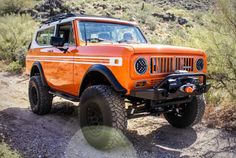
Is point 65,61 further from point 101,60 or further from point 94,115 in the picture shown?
point 94,115

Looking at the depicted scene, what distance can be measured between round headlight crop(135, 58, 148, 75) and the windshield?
1.38 meters

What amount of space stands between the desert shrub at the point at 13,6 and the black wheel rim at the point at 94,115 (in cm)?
2197

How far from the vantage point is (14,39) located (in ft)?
52.2

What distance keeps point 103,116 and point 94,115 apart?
336 mm

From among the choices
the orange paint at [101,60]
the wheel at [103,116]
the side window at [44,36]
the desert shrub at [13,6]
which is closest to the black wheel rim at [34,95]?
the orange paint at [101,60]

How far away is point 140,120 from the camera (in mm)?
6598

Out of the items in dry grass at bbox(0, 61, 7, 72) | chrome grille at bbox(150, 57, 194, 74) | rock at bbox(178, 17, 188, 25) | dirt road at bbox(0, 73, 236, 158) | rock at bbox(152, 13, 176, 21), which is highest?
chrome grille at bbox(150, 57, 194, 74)

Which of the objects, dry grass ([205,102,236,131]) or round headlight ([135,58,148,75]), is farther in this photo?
dry grass ([205,102,236,131])

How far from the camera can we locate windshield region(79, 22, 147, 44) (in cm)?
568

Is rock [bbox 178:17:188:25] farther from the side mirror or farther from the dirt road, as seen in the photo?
the side mirror

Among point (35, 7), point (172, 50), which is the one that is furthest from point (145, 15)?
point (172, 50)

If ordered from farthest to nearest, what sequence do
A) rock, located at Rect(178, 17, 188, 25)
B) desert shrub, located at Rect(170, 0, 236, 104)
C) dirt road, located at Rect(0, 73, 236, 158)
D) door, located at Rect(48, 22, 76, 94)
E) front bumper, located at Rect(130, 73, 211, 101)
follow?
rock, located at Rect(178, 17, 188, 25), desert shrub, located at Rect(170, 0, 236, 104), door, located at Rect(48, 22, 76, 94), dirt road, located at Rect(0, 73, 236, 158), front bumper, located at Rect(130, 73, 211, 101)

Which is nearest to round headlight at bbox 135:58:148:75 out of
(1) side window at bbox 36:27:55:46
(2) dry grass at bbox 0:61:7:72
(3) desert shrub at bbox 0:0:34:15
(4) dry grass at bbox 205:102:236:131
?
(4) dry grass at bbox 205:102:236:131

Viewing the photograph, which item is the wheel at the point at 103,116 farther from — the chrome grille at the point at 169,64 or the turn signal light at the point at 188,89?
the turn signal light at the point at 188,89
